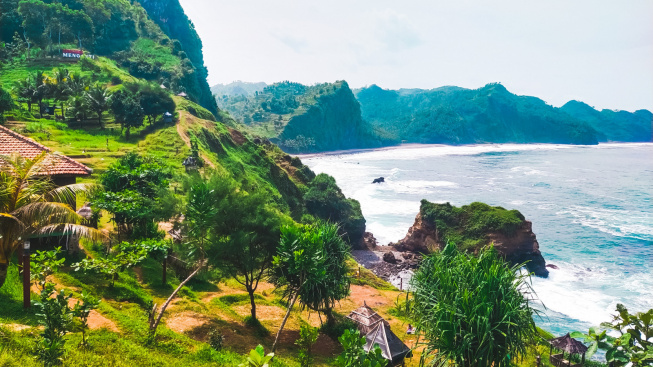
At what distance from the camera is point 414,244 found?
→ 5275cm

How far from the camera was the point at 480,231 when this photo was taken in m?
47.1

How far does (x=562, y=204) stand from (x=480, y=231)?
1528 inches

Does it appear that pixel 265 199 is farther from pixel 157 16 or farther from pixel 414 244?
pixel 157 16

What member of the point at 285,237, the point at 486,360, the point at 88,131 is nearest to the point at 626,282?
the point at 486,360

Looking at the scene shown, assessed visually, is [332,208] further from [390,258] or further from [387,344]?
[387,344]

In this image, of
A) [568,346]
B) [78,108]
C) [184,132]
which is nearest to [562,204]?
[568,346]

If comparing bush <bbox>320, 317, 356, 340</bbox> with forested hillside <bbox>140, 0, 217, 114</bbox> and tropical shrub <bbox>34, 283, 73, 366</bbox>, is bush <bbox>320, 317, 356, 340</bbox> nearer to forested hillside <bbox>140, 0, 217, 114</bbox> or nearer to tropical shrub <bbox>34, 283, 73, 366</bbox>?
tropical shrub <bbox>34, 283, 73, 366</bbox>

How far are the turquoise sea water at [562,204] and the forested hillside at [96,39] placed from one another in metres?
45.5

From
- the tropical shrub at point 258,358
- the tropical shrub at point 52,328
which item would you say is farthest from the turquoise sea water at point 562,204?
the tropical shrub at point 52,328

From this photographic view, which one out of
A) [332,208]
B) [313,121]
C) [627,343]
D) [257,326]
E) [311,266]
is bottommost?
[257,326]

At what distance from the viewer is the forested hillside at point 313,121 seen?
516ft

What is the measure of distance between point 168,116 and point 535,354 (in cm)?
5106

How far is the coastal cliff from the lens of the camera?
45.7 metres

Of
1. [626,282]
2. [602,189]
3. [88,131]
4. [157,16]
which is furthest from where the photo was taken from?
[157,16]
